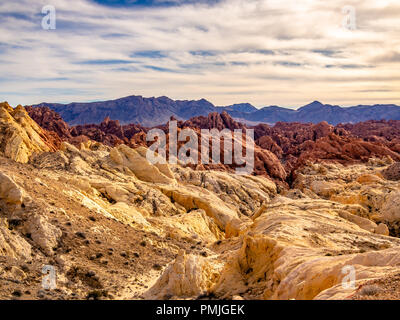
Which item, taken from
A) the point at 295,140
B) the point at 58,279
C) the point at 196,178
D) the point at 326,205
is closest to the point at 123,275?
the point at 58,279

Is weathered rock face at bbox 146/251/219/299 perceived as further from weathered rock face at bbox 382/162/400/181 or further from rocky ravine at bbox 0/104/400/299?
weathered rock face at bbox 382/162/400/181

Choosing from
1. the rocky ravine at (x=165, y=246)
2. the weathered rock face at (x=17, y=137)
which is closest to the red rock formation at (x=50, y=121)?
the weathered rock face at (x=17, y=137)

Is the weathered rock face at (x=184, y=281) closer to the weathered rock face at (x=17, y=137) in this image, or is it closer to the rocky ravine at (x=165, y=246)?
the rocky ravine at (x=165, y=246)

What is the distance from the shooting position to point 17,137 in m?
44.5

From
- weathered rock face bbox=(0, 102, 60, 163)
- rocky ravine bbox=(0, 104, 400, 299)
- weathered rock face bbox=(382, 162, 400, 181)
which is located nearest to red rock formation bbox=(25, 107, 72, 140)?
weathered rock face bbox=(0, 102, 60, 163)

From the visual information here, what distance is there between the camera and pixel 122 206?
3294 cm

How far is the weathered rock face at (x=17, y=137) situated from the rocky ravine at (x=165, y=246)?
1.29ft

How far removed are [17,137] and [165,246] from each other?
3022 centimetres

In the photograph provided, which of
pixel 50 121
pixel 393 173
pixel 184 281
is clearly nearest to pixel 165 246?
pixel 184 281

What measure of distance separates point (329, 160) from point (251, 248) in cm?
9560

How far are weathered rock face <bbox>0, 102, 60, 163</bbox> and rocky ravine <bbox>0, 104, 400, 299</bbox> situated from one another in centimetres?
39

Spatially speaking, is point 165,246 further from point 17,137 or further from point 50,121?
point 50,121

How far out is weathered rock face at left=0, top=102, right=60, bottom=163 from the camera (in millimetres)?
42625
